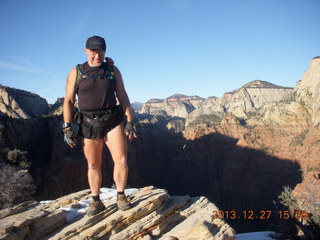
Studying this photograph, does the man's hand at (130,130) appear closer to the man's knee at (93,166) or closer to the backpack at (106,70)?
the man's knee at (93,166)

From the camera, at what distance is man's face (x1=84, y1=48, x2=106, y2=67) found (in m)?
3.59

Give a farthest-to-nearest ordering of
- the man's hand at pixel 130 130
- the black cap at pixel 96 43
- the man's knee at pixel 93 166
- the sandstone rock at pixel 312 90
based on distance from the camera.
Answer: the sandstone rock at pixel 312 90
the man's hand at pixel 130 130
the man's knee at pixel 93 166
the black cap at pixel 96 43

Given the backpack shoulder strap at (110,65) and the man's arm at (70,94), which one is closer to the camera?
the man's arm at (70,94)

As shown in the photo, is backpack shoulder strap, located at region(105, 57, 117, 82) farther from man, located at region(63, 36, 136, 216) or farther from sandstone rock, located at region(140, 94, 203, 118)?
sandstone rock, located at region(140, 94, 203, 118)

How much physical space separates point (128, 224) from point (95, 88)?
218 cm

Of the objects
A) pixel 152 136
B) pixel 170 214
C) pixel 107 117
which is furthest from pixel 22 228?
pixel 152 136

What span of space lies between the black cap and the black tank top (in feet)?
0.87

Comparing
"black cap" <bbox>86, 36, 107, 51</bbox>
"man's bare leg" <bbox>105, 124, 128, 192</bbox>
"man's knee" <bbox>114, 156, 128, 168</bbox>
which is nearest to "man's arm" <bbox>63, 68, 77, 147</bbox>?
"black cap" <bbox>86, 36, 107, 51</bbox>

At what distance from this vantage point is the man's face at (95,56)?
3592 mm

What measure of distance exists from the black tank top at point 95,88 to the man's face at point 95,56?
0.07m

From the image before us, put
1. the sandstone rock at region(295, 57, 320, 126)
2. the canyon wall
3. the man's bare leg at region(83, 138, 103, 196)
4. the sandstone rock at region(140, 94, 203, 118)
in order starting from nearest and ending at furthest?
the man's bare leg at region(83, 138, 103, 196), the canyon wall, the sandstone rock at region(295, 57, 320, 126), the sandstone rock at region(140, 94, 203, 118)
